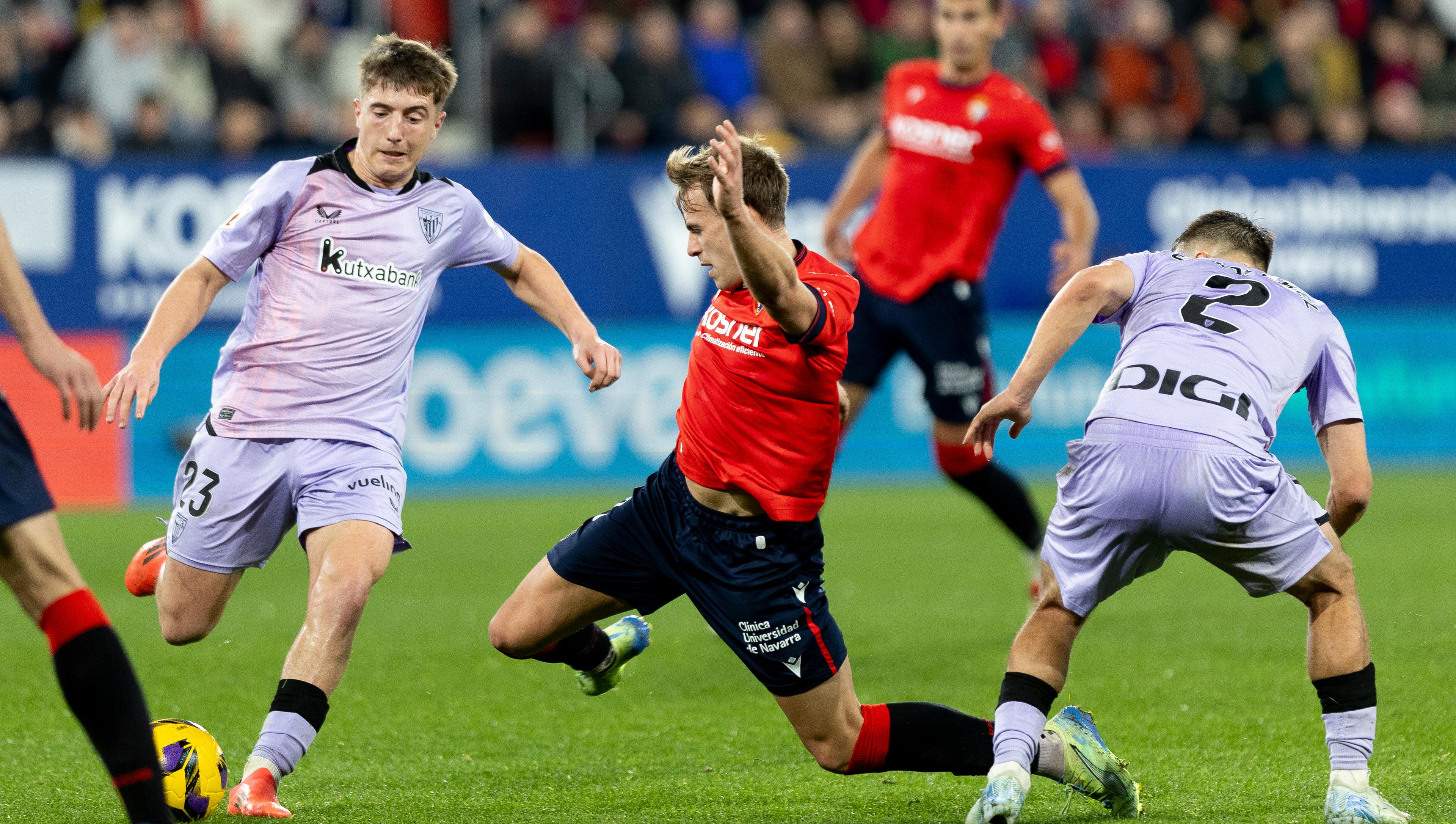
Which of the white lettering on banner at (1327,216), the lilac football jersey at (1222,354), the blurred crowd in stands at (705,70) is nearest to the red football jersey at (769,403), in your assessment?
the lilac football jersey at (1222,354)

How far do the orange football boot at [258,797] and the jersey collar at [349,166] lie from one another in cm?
191

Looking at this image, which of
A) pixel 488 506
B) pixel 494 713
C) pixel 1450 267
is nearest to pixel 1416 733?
pixel 494 713

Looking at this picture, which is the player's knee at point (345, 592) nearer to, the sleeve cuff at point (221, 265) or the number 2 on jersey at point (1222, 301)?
the sleeve cuff at point (221, 265)

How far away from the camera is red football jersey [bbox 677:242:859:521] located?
16.0ft

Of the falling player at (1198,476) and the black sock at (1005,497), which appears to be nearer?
the falling player at (1198,476)

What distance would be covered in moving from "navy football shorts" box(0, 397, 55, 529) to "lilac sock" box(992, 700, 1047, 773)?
99.1 inches

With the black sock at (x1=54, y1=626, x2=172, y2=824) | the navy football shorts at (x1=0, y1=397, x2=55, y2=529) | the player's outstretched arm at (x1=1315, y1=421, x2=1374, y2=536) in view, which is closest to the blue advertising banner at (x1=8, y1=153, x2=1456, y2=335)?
the player's outstretched arm at (x1=1315, y1=421, x2=1374, y2=536)

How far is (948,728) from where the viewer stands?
5.09 m

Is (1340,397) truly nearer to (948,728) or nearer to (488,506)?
(948,728)

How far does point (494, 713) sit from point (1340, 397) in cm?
342

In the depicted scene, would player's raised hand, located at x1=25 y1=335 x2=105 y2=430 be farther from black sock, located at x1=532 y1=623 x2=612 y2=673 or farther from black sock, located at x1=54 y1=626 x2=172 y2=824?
black sock, located at x1=532 y1=623 x2=612 y2=673

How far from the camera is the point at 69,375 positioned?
12.8 feet

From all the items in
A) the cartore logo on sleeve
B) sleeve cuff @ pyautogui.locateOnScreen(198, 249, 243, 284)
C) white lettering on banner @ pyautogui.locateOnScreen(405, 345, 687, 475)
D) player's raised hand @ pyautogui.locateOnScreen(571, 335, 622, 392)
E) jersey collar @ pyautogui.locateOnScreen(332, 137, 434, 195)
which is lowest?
white lettering on banner @ pyautogui.locateOnScreen(405, 345, 687, 475)

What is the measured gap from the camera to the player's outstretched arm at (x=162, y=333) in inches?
190
